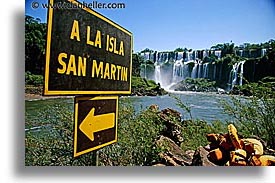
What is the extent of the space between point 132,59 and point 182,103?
0.36 meters

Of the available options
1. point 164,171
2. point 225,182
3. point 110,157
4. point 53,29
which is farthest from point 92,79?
point 225,182

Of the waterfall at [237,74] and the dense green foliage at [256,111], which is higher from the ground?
the waterfall at [237,74]

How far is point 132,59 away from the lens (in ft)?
7.64

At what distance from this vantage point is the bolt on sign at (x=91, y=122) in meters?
2.01

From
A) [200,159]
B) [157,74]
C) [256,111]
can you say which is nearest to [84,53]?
→ [157,74]

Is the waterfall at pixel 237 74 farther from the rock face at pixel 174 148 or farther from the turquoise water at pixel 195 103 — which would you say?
the rock face at pixel 174 148

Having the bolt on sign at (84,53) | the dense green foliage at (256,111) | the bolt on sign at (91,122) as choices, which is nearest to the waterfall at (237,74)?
the dense green foliage at (256,111)

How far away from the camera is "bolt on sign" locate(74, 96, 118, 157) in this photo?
201 centimetres

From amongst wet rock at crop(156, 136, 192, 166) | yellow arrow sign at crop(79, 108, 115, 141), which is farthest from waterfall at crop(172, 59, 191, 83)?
yellow arrow sign at crop(79, 108, 115, 141)

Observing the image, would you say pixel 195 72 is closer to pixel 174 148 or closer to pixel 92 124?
pixel 174 148

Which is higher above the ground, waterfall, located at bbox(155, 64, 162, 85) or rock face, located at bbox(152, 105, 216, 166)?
waterfall, located at bbox(155, 64, 162, 85)

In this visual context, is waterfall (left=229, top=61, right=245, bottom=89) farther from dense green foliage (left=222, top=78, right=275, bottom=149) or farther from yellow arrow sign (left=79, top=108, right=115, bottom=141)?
yellow arrow sign (left=79, top=108, right=115, bottom=141)

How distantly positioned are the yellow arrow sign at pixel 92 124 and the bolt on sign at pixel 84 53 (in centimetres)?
12

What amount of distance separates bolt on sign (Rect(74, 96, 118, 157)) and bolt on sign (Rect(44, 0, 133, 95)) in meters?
0.05
